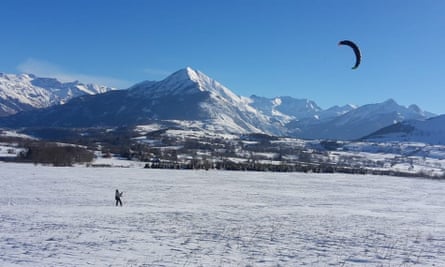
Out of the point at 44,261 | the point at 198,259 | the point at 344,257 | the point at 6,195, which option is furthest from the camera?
the point at 6,195

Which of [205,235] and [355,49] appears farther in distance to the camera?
[205,235]

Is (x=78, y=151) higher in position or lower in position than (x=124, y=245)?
higher

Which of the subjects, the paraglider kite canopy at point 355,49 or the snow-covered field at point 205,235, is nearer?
the paraglider kite canopy at point 355,49

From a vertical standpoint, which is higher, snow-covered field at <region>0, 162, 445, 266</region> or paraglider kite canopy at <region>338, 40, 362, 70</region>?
paraglider kite canopy at <region>338, 40, 362, 70</region>

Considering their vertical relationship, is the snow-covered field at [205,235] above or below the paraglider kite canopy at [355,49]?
below

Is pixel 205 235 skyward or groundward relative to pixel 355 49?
groundward

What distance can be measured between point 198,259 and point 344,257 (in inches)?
267

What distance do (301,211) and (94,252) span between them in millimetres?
24238

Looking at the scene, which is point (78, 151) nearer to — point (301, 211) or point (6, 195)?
point (6, 195)

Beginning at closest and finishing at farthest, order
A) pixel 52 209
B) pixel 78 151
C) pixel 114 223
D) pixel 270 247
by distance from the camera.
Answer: pixel 270 247 → pixel 114 223 → pixel 52 209 → pixel 78 151

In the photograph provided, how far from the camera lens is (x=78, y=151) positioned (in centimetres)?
15475

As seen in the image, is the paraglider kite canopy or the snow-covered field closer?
the paraglider kite canopy

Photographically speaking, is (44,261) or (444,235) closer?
(44,261)

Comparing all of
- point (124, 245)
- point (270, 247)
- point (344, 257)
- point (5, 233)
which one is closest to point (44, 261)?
point (124, 245)
